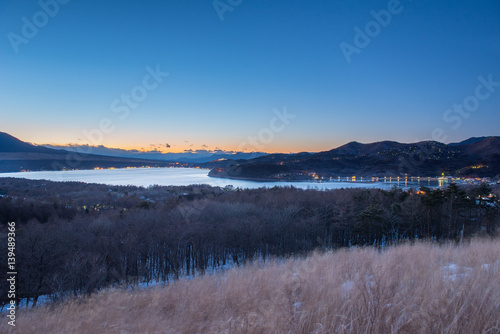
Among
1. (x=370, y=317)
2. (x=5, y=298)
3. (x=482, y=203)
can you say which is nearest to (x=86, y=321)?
(x=370, y=317)

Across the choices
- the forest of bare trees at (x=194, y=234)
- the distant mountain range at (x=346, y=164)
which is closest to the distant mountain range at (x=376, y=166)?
the distant mountain range at (x=346, y=164)

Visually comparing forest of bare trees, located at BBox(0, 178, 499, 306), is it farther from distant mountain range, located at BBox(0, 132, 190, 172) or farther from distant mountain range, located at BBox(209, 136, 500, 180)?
distant mountain range, located at BBox(0, 132, 190, 172)

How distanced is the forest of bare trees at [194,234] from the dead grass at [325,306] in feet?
42.1

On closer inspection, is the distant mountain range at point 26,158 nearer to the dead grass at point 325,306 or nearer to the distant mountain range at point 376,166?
the distant mountain range at point 376,166

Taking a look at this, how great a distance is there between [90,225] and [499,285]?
29838 mm

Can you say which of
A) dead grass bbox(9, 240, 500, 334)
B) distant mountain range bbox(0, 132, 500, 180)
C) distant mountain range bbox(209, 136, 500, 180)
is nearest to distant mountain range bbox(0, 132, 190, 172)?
distant mountain range bbox(0, 132, 500, 180)

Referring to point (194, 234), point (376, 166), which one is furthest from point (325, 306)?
point (376, 166)

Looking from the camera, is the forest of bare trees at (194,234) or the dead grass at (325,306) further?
the forest of bare trees at (194,234)

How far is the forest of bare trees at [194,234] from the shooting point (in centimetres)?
1719

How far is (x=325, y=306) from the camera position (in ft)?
9.33

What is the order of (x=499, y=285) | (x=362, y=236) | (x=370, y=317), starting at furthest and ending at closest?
(x=362, y=236) → (x=499, y=285) → (x=370, y=317)

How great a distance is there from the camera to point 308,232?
3231 cm

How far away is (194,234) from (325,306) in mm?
25037

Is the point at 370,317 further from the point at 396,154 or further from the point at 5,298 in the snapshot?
the point at 396,154
